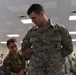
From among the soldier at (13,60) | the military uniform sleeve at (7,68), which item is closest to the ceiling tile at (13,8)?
the soldier at (13,60)

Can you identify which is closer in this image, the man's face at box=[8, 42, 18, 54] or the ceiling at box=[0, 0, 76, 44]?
the man's face at box=[8, 42, 18, 54]

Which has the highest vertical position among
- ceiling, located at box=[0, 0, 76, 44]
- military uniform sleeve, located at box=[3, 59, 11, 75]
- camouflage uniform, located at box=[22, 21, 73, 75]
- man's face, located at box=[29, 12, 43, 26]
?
ceiling, located at box=[0, 0, 76, 44]

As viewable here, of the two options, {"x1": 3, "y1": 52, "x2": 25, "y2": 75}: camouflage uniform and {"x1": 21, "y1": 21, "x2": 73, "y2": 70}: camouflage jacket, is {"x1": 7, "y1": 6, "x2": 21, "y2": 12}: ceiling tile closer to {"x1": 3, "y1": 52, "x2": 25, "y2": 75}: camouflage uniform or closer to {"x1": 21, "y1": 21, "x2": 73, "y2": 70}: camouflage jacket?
{"x1": 3, "y1": 52, "x2": 25, "y2": 75}: camouflage uniform

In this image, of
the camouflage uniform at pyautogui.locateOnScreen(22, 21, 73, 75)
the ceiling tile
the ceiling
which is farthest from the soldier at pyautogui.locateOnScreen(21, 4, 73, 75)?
the ceiling tile

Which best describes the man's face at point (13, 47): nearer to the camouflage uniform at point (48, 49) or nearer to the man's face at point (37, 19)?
the camouflage uniform at point (48, 49)

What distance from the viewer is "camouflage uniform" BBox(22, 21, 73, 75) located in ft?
5.32

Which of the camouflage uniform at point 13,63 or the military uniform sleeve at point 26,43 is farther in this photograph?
the camouflage uniform at point 13,63

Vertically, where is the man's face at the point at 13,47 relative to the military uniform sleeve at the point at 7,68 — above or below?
above

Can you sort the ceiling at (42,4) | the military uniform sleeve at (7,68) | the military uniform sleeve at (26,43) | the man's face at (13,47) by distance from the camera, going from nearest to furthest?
the military uniform sleeve at (26,43) < the military uniform sleeve at (7,68) < the man's face at (13,47) < the ceiling at (42,4)

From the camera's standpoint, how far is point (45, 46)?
1657mm

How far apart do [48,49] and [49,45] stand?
0.14 feet

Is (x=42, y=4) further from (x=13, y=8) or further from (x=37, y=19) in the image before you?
(x=37, y=19)

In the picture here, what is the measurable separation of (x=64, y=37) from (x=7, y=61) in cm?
128

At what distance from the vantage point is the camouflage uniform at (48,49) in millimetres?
1622
